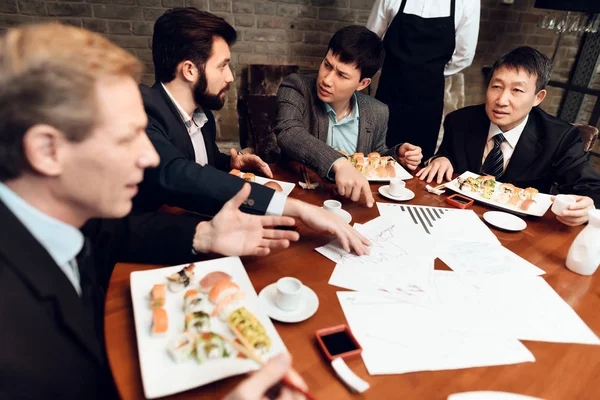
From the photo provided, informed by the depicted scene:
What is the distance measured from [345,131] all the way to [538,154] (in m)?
1.04

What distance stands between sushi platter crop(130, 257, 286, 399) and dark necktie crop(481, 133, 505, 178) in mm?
1601

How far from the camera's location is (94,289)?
38.1 inches

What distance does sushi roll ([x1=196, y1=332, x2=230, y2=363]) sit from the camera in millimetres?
762

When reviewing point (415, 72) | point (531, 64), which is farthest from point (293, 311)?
point (415, 72)

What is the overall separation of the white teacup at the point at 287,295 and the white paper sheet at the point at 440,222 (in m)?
0.61

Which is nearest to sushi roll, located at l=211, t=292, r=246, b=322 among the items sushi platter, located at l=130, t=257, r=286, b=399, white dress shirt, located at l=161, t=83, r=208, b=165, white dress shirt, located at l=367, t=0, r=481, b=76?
sushi platter, located at l=130, t=257, r=286, b=399

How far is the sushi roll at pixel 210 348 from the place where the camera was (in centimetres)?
76

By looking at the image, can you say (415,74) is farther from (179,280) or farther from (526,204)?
(179,280)

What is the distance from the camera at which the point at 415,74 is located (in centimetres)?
298

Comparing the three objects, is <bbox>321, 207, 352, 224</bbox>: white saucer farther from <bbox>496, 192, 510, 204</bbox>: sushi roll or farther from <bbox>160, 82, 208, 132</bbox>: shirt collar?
<bbox>160, 82, 208, 132</bbox>: shirt collar

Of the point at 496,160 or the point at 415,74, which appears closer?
the point at 496,160

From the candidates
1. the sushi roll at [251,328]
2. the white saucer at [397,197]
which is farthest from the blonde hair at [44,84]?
the white saucer at [397,197]

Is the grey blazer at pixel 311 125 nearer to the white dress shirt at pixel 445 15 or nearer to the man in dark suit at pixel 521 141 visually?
the man in dark suit at pixel 521 141

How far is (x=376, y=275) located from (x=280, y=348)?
0.42 m
